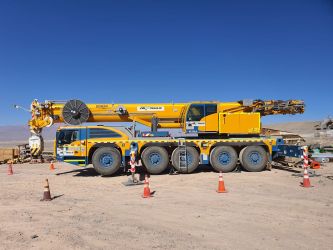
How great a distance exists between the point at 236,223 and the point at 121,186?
236 inches

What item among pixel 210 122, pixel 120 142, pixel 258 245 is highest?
pixel 210 122

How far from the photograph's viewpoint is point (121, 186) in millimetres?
11812

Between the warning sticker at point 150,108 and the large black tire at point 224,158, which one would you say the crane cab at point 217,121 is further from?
the warning sticker at point 150,108

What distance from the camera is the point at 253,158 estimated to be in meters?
15.0

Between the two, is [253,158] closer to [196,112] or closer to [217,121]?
[217,121]

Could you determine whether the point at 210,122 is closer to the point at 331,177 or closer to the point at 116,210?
the point at 331,177

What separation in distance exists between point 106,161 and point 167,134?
10.2ft

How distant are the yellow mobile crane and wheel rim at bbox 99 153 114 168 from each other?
0.15ft

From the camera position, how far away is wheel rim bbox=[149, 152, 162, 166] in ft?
47.4

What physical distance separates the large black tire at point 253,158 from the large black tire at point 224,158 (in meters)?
0.40

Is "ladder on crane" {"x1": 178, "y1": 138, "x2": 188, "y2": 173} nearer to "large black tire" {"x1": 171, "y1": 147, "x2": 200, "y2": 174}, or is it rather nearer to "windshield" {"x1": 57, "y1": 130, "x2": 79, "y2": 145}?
"large black tire" {"x1": 171, "y1": 147, "x2": 200, "y2": 174}

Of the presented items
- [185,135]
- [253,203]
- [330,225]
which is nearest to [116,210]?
[253,203]

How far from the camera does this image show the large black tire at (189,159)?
47.3ft

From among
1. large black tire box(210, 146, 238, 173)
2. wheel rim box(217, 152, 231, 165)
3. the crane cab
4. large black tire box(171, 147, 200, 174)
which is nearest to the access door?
large black tire box(171, 147, 200, 174)
